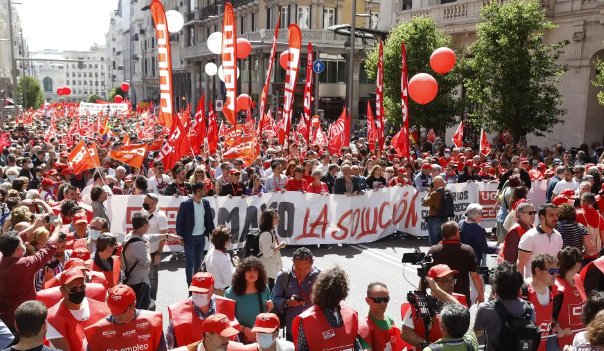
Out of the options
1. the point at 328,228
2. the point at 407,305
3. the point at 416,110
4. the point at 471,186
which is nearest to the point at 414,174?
the point at 471,186

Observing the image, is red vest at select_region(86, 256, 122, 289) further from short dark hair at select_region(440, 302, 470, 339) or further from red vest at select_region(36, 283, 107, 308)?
short dark hair at select_region(440, 302, 470, 339)

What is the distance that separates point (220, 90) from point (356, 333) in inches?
2057

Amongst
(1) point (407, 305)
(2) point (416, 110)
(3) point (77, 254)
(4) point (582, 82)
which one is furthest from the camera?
(2) point (416, 110)

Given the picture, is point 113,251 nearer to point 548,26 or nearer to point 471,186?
point 471,186

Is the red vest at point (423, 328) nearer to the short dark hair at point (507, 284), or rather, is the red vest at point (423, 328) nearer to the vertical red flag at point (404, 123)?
the short dark hair at point (507, 284)

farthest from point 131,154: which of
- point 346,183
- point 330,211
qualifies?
point 346,183

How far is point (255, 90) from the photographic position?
1903 inches

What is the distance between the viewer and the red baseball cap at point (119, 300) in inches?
159

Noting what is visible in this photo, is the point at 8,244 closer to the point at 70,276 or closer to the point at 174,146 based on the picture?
the point at 70,276

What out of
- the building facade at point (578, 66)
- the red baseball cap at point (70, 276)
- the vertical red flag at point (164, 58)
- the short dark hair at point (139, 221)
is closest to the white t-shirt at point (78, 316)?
the red baseball cap at point (70, 276)

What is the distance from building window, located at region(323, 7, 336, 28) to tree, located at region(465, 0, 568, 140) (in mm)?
25054

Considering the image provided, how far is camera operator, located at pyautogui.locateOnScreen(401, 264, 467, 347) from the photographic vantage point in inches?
171

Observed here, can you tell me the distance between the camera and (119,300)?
13.2 ft

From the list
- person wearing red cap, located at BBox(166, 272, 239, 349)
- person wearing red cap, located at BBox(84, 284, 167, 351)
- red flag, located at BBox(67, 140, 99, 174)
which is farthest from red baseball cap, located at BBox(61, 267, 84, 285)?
red flag, located at BBox(67, 140, 99, 174)
